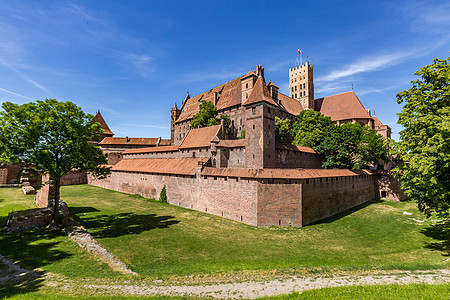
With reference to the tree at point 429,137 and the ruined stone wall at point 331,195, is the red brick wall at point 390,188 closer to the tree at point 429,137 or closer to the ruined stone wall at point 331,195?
the ruined stone wall at point 331,195

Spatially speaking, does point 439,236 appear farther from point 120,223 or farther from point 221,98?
point 221,98

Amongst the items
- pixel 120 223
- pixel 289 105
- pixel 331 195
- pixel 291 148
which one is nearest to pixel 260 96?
pixel 291 148

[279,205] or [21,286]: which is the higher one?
[279,205]

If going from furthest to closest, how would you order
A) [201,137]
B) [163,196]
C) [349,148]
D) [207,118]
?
[207,118]
[349,148]
[201,137]
[163,196]

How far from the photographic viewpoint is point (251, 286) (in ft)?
30.1

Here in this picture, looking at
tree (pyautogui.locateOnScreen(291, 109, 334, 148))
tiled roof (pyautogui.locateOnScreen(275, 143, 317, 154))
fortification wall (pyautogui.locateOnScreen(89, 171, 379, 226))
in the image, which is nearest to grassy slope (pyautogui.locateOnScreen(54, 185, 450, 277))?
fortification wall (pyautogui.locateOnScreen(89, 171, 379, 226))

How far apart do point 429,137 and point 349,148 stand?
976 inches

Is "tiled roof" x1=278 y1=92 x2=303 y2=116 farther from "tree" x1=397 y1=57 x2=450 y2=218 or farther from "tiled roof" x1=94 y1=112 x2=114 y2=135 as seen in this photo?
"tiled roof" x1=94 y1=112 x2=114 y2=135

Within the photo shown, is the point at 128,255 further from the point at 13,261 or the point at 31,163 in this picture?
the point at 31,163

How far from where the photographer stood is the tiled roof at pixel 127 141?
57.8 meters

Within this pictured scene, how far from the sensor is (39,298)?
7762 mm

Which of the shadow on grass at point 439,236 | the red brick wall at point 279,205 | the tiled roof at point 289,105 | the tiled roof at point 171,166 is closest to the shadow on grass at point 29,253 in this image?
the red brick wall at point 279,205

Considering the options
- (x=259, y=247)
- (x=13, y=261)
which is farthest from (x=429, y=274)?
(x=13, y=261)

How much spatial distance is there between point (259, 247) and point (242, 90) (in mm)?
35970
